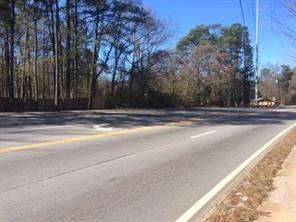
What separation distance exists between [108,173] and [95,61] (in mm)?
51607

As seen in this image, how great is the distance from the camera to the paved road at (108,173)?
7879 millimetres

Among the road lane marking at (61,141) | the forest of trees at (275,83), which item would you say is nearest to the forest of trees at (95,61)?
the road lane marking at (61,141)

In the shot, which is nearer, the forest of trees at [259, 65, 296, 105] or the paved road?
the paved road

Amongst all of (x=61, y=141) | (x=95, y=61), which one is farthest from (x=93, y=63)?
(x=61, y=141)

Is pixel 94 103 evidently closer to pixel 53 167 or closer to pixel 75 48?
pixel 75 48

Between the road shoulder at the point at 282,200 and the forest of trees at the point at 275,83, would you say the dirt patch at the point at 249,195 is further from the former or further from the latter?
the forest of trees at the point at 275,83

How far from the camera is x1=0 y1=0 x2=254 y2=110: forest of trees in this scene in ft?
181

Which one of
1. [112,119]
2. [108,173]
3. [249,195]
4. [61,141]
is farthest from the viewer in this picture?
[112,119]

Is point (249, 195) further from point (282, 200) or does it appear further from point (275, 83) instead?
point (275, 83)

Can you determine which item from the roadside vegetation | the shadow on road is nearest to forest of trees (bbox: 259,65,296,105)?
the roadside vegetation

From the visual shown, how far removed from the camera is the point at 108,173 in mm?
11047

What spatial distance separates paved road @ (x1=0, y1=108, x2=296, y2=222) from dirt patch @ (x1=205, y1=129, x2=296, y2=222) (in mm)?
572

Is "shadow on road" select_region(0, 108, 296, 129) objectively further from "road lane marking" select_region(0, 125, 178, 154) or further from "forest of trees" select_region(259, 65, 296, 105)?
"forest of trees" select_region(259, 65, 296, 105)

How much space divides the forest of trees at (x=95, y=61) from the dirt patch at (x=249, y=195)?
3345 cm
